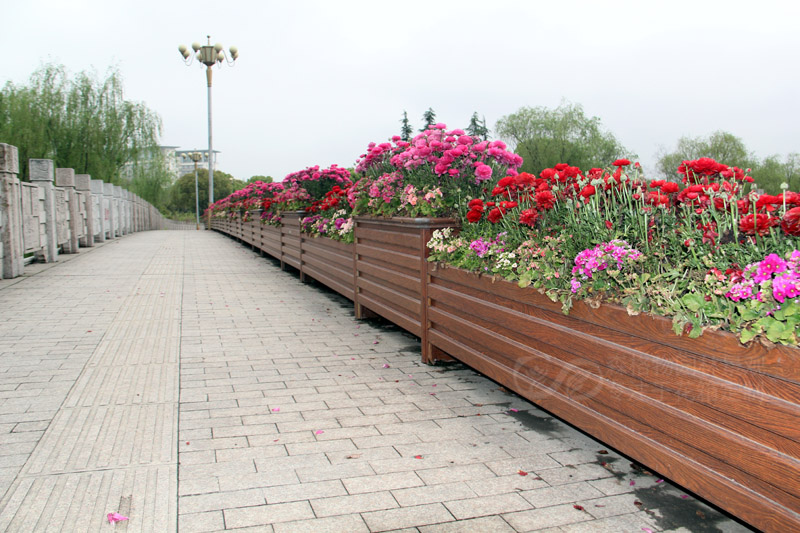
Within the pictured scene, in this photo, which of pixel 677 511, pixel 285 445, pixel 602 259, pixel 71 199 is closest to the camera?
pixel 677 511

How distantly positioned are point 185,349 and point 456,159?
2.92 meters

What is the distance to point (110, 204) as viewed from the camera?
21078 mm

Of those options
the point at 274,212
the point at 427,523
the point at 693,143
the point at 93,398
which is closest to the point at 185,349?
the point at 93,398

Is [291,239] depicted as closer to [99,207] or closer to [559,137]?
[99,207]

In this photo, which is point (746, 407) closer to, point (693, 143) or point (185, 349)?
point (185, 349)

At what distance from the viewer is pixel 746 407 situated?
7.09ft

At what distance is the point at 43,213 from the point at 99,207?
7497 mm

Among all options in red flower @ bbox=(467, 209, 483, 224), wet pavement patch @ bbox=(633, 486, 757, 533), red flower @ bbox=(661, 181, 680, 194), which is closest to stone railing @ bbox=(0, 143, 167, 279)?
red flower @ bbox=(467, 209, 483, 224)

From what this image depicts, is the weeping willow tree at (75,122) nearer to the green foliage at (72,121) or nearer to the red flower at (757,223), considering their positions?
the green foliage at (72,121)

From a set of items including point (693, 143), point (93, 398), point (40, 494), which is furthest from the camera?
point (693, 143)

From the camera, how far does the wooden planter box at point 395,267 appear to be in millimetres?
4934

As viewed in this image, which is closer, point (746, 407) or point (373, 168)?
point (746, 407)

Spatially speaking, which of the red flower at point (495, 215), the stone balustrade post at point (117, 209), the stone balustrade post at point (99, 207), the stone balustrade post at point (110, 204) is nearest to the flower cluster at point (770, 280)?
the red flower at point (495, 215)

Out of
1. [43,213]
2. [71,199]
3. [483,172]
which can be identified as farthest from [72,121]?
[483,172]
